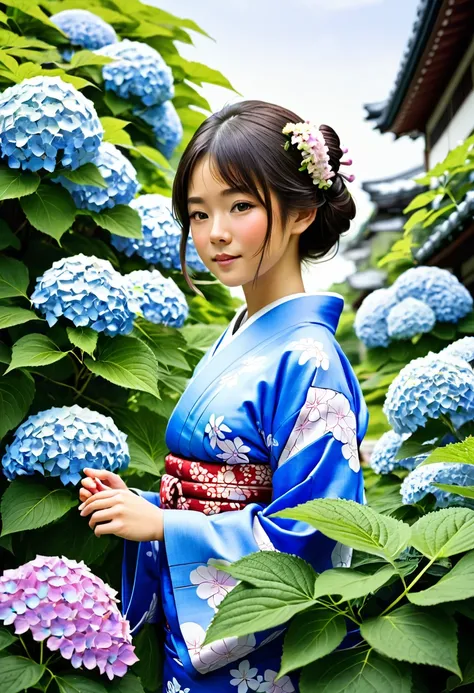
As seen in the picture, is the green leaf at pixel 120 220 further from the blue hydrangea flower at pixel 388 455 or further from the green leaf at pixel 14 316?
the blue hydrangea flower at pixel 388 455

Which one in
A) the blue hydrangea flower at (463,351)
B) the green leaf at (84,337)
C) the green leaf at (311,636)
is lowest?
the blue hydrangea flower at (463,351)

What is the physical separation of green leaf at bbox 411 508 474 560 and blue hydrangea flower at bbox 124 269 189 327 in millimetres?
1317

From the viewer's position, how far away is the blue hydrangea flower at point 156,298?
2734mm

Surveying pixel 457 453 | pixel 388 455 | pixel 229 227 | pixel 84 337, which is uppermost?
pixel 229 227

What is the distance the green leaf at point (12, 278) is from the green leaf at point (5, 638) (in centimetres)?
98

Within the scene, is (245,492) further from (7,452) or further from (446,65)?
(446,65)

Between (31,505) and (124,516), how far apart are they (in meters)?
0.51

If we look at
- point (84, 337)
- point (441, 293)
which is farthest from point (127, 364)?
point (441, 293)

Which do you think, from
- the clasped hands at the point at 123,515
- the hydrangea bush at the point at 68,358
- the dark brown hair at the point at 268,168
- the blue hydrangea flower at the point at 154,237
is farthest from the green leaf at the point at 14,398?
the blue hydrangea flower at the point at 154,237

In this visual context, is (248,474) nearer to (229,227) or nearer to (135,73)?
(229,227)

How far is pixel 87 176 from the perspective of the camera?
8.10 ft

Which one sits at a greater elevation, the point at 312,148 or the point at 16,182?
the point at 312,148

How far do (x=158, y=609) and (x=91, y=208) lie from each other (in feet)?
4.11

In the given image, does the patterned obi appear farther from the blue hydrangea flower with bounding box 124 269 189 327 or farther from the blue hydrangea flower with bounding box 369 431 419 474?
the blue hydrangea flower with bounding box 369 431 419 474
